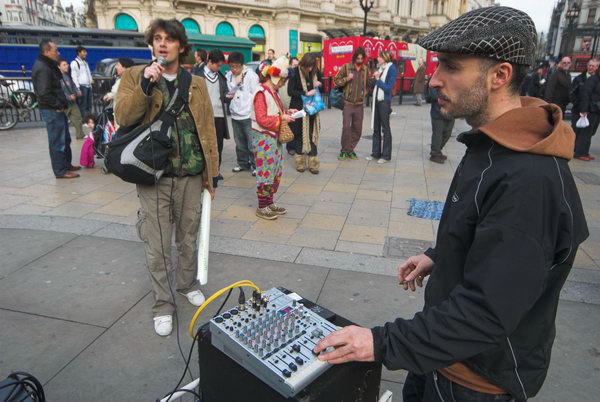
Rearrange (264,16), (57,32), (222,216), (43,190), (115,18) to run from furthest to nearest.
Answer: (264,16), (115,18), (57,32), (43,190), (222,216)

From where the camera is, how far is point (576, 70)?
2695 cm

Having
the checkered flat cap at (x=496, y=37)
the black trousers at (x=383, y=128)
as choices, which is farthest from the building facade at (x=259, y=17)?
the checkered flat cap at (x=496, y=37)

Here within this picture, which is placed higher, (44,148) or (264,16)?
(264,16)

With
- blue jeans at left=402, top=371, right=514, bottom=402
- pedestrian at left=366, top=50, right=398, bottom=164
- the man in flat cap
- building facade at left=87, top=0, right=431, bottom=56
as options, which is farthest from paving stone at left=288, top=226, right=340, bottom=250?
building facade at left=87, top=0, right=431, bottom=56

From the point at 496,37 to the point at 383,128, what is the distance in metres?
7.04

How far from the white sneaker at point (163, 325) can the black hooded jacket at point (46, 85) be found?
5.02m

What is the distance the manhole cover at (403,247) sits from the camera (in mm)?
4258

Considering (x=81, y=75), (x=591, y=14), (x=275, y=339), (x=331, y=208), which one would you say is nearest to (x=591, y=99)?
(x=331, y=208)

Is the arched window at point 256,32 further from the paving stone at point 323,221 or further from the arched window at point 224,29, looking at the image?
the paving stone at point 323,221

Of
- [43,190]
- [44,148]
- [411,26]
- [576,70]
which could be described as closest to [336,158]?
[43,190]

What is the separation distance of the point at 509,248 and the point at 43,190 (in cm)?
677

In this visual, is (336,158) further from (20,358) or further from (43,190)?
(20,358)

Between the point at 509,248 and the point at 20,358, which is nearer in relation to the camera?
the point at 509,248

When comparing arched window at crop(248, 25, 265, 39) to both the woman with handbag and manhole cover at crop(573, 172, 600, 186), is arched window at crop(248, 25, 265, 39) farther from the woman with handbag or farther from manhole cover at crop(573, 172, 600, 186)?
the woman with handbag
